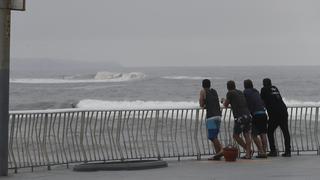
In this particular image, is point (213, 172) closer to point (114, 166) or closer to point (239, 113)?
point (114, 166)

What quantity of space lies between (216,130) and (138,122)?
75.1 inches

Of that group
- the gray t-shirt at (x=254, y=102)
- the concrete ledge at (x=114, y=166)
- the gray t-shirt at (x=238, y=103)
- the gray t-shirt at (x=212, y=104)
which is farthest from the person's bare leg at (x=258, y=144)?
the concrete ledge at (x=114, y=166)

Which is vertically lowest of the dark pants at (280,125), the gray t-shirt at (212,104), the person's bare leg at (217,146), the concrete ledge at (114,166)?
the concrete ledge at (114,166)

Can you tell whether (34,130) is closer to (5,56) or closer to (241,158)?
(5,56)

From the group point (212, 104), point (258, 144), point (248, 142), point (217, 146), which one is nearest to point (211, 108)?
point (212, 104)

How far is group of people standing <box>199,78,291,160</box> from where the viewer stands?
44.6ft

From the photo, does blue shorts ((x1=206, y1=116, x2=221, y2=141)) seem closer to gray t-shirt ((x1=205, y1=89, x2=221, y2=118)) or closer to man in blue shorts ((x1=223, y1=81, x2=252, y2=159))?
gray t-shirt ((x1=205, y1=89, x2=221, y2=118))

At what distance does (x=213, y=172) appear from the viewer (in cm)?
1188

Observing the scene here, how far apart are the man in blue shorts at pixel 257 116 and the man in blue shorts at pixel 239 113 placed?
0.25 metres

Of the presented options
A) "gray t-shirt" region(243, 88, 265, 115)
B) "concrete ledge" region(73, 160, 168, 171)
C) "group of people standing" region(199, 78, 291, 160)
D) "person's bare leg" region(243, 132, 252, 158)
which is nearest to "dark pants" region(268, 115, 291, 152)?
"group of people standing" region(199, 78, 291, 160)

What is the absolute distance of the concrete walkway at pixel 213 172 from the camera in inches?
441

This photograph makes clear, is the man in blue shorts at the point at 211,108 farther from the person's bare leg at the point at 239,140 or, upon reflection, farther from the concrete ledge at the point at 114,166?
the concrete ledge at the point at 114,166

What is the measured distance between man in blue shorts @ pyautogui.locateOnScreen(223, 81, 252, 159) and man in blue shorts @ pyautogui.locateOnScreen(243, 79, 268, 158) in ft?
0.82

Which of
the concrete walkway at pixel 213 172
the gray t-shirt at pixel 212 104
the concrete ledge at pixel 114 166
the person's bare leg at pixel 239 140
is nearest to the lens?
the concrete walkway at pixel 213 172
